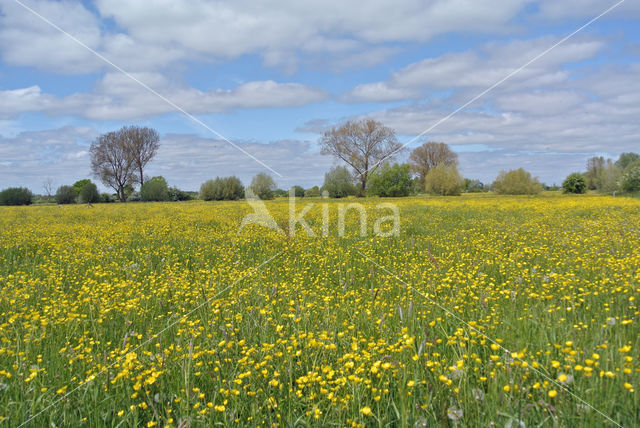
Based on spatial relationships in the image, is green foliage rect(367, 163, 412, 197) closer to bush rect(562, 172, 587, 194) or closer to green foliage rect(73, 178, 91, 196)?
bush rect(562, 172, 587, 194)

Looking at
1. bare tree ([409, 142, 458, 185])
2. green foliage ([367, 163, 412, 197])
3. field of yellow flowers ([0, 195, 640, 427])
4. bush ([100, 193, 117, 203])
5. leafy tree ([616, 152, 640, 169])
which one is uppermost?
bare tree ([409, 142, 458, 185])

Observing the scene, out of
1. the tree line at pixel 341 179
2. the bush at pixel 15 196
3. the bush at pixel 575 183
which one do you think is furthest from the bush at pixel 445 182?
the bush at pixel 15 196

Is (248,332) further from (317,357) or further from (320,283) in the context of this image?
(320,283)

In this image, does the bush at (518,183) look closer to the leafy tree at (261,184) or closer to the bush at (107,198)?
the leafy tree at (261,184)

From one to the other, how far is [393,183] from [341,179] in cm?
2442

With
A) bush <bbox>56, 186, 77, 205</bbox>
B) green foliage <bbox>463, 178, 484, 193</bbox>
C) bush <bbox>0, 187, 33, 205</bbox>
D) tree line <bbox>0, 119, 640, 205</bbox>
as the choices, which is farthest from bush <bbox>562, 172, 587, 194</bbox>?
bush <bbox>0, 187, 33, 205</bbox>

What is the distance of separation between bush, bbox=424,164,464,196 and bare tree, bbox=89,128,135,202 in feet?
151

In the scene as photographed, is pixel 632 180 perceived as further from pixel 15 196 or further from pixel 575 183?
pixel 15 196

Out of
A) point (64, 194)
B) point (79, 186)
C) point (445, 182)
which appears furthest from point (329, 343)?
point (79, 186)

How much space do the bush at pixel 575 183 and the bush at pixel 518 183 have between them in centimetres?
1572

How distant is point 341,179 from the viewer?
1171 inches

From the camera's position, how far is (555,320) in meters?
3.50

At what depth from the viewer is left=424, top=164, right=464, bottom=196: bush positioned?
56469mm

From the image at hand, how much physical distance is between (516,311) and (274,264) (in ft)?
14.7
